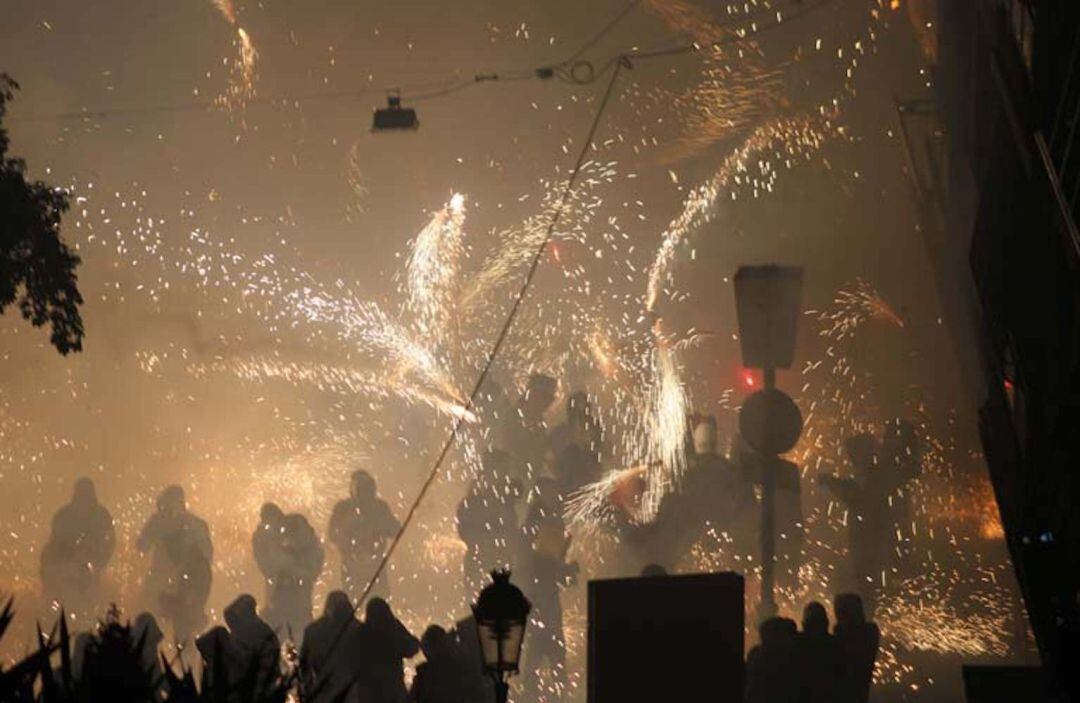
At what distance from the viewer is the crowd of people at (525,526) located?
1558cm

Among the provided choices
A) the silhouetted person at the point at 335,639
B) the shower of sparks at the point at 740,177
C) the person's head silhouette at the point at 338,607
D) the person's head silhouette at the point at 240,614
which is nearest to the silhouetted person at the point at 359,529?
the shower of sparks at the point at 740,177

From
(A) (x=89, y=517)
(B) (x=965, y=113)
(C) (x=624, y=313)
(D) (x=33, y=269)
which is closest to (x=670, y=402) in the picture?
(C) (x=624, y=313)

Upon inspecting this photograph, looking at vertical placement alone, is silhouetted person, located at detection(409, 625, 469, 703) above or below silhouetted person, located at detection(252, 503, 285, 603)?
below

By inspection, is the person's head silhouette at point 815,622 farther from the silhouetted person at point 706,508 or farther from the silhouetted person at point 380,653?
the silhouetted person at point 706,508

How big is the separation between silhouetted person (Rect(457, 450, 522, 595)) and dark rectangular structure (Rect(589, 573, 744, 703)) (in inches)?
329

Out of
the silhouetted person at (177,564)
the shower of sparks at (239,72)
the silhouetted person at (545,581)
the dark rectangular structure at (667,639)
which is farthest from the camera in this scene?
the shower of sparks at (239,72)

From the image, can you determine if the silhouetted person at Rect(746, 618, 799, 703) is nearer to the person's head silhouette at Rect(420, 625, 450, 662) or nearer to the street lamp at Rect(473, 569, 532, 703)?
the person's head silhouette at Rect(420, 625, 450, 662)

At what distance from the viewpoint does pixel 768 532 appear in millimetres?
11242

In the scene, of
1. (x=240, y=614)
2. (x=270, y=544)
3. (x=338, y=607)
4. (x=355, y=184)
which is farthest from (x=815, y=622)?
(x=355, y=184)

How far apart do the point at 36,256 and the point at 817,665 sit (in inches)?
209

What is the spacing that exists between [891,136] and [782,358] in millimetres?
9680

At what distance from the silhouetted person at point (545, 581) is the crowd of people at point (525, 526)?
0.01 metres

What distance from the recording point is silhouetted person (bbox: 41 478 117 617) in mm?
19469

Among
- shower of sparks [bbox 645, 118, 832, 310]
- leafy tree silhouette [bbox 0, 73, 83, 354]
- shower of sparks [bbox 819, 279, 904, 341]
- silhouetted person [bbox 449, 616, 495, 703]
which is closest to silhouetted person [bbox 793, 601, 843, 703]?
silhouetted person [bbox 449, 616, 495, 703]
